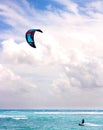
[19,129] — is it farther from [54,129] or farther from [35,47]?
[35,47]

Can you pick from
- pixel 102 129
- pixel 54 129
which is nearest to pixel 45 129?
pixel 54 129

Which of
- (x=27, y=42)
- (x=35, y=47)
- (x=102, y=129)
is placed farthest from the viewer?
(x=102, y=129)

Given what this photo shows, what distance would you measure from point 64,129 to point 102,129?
407 centimetres

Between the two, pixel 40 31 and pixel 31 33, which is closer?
pixel 40 31

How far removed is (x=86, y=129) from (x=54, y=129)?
139 inches

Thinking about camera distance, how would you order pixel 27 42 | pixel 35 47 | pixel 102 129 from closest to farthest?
pixel 35 47 < pixel 27 42 < pixel 102 129

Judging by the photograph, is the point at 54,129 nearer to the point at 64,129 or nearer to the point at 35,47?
the point at 64,129

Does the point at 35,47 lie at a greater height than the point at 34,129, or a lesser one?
greater

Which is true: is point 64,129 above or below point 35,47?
below

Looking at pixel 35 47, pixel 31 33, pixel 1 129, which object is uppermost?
pixel 31 33

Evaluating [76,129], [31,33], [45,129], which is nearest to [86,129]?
[76,129]

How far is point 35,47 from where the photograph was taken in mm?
20125

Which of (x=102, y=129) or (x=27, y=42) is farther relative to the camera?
(x=102, y=129)

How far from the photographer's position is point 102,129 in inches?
1521
